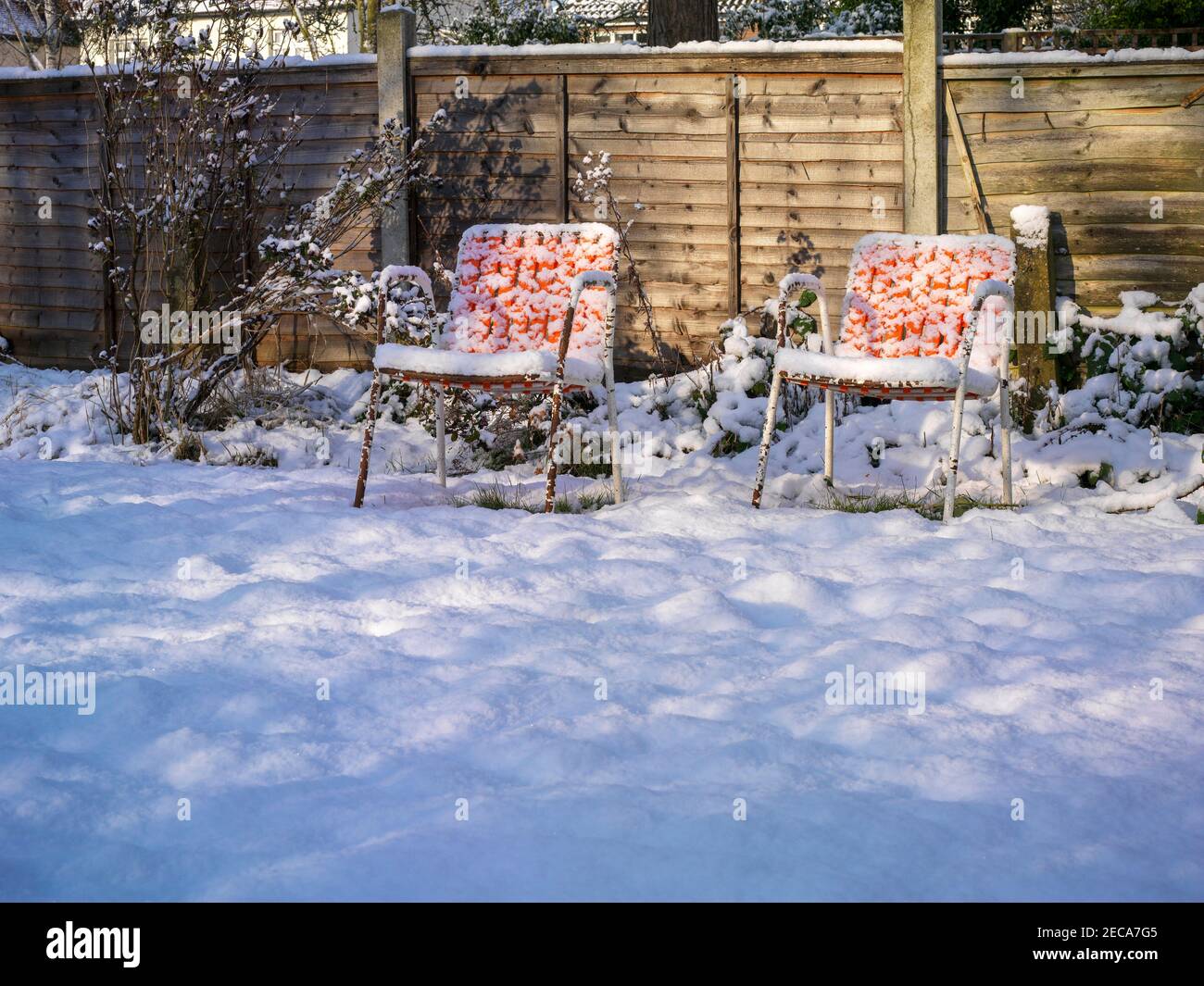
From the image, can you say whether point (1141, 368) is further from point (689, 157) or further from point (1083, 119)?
point (689, 157)

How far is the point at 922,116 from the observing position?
6.05 m

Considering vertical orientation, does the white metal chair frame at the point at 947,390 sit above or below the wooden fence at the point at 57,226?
below

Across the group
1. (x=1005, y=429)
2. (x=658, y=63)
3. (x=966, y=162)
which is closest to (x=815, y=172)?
(x=966, y=162)

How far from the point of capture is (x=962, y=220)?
6109 mm

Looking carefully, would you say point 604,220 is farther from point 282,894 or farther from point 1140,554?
point 282,894

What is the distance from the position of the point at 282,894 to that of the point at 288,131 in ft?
18.5

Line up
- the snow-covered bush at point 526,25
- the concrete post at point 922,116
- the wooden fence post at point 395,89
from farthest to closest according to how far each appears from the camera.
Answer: the snow-covered bush at point 526,25, the wooden fence post at point 395,89, the concrete post at point 922,116

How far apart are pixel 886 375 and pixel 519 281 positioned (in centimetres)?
151

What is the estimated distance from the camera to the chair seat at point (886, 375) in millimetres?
3785

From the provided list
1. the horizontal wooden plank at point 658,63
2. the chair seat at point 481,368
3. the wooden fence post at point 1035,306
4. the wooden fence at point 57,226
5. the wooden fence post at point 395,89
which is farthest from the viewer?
the wooden fence at point 57,226

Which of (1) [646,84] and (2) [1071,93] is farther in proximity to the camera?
(1) [646,84]

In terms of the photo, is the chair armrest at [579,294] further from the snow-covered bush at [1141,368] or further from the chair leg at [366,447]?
the snow-covered bush at [1141,368]
